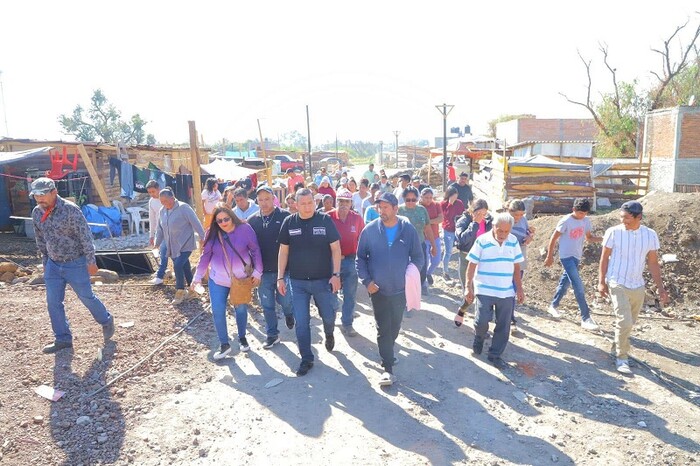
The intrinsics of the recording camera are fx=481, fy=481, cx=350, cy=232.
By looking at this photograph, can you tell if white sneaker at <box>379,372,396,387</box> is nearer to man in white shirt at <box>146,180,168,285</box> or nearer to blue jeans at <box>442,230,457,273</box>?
blue jeans at <box>442,230,457,273</box>

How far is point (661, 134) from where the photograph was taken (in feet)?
60.6

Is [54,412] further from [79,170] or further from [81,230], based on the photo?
[79,170]

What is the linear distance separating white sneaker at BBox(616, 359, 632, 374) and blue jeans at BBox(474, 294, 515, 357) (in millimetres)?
1135

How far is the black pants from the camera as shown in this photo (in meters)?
4.39

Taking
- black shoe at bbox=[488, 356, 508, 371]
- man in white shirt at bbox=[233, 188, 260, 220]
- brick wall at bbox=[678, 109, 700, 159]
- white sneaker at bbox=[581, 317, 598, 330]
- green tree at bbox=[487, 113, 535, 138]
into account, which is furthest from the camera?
green tree at bbox=[487, 113, 535, 138]

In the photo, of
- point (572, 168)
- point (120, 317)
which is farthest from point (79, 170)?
point (572, 168)

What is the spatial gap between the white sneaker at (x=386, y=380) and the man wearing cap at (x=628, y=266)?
2.31 meters

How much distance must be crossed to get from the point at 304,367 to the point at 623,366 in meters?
3.15

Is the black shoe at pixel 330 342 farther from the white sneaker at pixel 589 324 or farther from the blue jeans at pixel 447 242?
the blue jeans at pixel 447 242

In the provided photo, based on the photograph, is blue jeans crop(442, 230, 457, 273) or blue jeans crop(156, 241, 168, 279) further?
blue jeans crop(442, 230, 457, 273)

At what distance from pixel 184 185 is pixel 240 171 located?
322 centimetres

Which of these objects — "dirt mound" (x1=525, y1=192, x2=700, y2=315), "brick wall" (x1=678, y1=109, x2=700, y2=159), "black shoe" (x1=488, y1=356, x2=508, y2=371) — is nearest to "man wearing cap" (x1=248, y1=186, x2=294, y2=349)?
"black shoe" (x1=488, y1=356, x2=508, y2=371)

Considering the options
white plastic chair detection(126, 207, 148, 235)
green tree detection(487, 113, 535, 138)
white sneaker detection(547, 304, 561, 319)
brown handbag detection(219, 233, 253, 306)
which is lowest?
white sneaker detection(547, 304, 561, 319)

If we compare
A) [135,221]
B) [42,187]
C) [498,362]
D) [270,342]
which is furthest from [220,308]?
[135,221]
